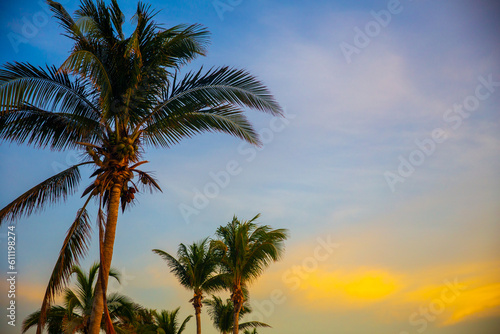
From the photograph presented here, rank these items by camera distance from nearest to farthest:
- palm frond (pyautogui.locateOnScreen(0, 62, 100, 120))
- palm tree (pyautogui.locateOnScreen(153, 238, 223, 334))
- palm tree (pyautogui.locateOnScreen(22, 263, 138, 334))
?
palm frond (pyautogui.locateOnScreen(0, 62, 100, 120)) → palm tree (pyautogui.locateOnScreen(22, 263, 138, 334)) → palm tree (pyautogui.locateOnScreen(153, 238, 223, 334))

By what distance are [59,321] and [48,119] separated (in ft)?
44.4

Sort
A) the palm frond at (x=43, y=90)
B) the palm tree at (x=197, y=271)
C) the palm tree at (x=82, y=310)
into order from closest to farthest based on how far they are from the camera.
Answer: the palm frond at (x=43, y=90), the palm tree at (x=82, y=310), the palm tree at (x=197, y=271)

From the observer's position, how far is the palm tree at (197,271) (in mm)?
28828

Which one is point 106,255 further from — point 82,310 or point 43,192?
point 82,310

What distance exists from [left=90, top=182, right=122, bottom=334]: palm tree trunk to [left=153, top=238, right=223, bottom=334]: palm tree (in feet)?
57.1

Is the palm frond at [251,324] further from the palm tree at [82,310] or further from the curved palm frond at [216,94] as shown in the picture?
the curved palm frond at [216,94]

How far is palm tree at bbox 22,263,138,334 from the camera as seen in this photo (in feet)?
68.7

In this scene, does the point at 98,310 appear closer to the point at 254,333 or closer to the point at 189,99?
the point at 189,99

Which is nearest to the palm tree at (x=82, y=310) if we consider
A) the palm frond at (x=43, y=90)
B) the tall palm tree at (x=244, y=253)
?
the tall palm tree at (x=244, y=253)

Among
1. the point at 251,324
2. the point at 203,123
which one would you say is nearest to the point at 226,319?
the point at 251,324

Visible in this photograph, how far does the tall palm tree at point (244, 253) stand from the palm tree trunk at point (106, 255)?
14656mm

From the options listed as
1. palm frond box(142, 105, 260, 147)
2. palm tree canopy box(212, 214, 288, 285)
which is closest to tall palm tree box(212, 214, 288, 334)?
palm tree canopy box(212, 214, 288, 285)

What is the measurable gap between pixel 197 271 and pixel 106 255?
1889cm

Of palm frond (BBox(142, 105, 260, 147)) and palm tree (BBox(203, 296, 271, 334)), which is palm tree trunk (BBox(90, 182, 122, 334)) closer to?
palm frond (BBox(142, 105, 260, 147))
